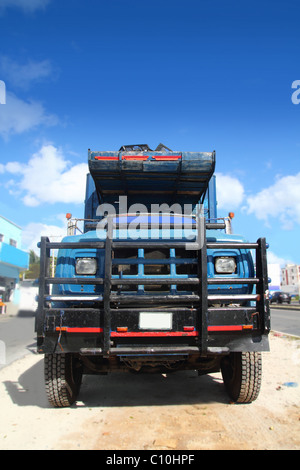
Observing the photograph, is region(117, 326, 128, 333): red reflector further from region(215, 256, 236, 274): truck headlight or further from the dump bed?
the dump bed

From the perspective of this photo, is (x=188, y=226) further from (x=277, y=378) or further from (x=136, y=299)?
(x=277, y=378)

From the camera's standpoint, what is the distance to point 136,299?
322cm

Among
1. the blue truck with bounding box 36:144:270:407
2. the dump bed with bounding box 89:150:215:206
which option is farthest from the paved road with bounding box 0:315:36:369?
the dump bed with bounding box 89:150:215:206

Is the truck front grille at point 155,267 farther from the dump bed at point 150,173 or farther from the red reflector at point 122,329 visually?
the dump bed at point 150,173

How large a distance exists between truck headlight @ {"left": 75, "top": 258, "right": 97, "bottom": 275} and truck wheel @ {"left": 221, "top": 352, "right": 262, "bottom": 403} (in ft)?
6.06

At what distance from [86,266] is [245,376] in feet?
6.76

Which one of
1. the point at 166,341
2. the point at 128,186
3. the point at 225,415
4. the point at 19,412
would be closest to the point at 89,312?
the point at 166,341

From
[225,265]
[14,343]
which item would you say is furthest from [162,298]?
[14,343]

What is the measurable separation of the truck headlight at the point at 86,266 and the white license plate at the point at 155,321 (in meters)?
0.72

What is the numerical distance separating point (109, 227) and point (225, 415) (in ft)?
7.41

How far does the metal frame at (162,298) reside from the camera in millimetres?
3184

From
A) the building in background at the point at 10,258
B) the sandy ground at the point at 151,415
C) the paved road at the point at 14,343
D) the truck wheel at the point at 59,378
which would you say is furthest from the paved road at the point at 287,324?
the building in background at the point at 10,258

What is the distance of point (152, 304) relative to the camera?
3412mm

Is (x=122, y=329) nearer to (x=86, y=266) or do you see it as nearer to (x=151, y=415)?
(x=86, y=266)
